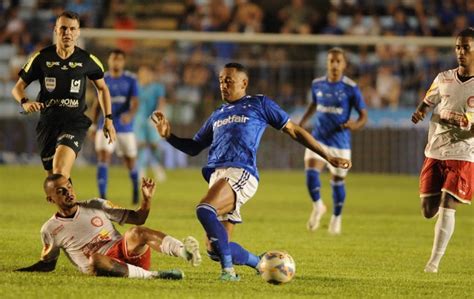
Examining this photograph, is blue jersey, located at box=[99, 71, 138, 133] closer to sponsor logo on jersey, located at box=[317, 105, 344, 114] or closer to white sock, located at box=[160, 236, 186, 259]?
sponsor logo on jersey, located at box=[317, 105, 344, 114]

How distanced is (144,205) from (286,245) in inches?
166

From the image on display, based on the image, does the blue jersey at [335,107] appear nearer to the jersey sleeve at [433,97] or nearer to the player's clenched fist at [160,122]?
the jersey sleeve at [433,97]

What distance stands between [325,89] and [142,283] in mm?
7123

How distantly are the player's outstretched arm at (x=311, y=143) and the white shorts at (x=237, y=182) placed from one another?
56 cm

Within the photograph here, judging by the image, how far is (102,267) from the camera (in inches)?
376

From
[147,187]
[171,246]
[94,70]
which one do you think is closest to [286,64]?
[94,70]

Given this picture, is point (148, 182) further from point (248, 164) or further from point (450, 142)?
point (450, 142)

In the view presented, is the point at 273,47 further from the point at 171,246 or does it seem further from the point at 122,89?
the point at 171,246

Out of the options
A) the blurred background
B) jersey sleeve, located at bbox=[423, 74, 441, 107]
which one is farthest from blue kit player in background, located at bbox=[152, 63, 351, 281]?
the blurred background

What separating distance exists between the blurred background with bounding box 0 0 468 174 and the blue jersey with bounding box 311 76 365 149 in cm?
1035

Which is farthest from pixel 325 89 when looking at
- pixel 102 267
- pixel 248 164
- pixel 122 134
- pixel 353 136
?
pixel 353 136

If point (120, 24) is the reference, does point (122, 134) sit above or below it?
below

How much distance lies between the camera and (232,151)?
10000 mm

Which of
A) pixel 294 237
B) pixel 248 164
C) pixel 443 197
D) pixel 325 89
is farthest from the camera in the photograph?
pixel 325 89
